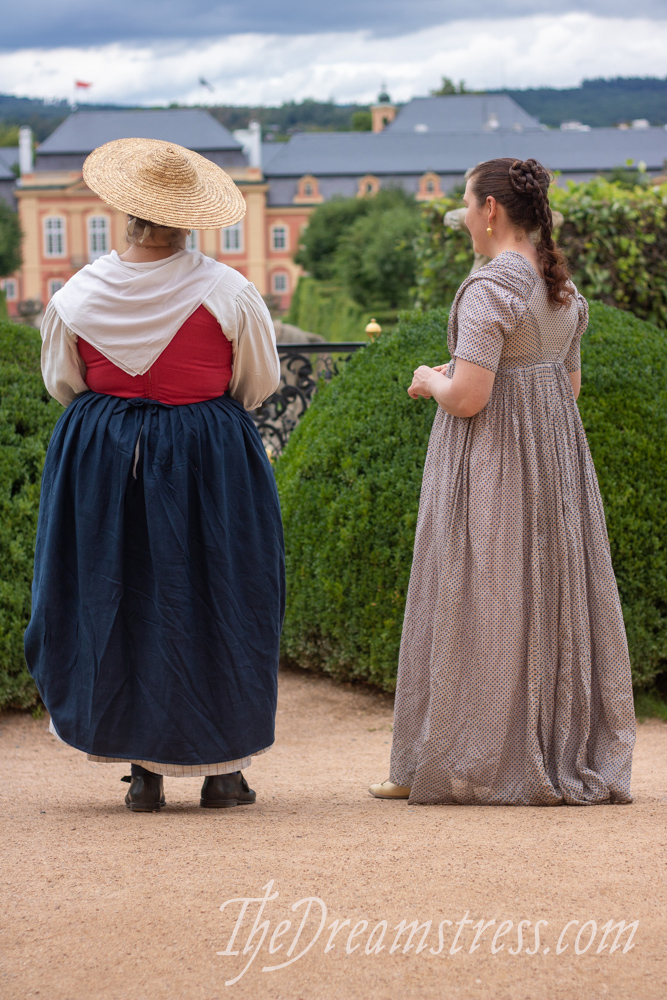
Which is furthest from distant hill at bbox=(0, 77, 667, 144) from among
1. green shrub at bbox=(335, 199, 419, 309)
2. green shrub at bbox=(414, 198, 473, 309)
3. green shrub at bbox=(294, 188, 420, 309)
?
green shrub at bbox=(414, 198, 473, 309)

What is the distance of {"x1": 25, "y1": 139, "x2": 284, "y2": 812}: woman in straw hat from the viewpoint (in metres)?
2.61

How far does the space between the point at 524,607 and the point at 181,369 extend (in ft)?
3.72

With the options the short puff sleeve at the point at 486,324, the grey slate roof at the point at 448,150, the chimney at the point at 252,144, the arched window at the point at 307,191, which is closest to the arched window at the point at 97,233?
the chimney at the point at 252,144

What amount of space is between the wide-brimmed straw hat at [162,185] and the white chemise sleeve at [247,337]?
0.20 m

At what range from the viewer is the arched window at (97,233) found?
210ft

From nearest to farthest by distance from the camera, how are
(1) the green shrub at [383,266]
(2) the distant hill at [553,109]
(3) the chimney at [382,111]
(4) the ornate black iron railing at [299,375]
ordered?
1. (4) the ornate black iron railing at [299,375]
2. (1) the green shrub at [383,266]
3. (3) the chimney at [382,111]
4. (2) the distant hill at [553,109]

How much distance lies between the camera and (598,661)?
2756 millimetres

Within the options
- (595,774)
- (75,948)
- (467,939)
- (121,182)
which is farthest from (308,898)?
(121,182)

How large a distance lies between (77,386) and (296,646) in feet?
6.35

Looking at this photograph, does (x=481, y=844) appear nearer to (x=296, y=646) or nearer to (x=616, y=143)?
(x=296, y=646)

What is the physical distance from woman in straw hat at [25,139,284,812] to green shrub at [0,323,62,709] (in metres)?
1.08

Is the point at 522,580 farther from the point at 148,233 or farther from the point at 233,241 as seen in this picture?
the point at 233,241

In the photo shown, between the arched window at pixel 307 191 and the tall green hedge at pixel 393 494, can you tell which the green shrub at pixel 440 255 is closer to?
the tall green hedge at pixel 393 494

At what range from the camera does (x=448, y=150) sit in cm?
6681
